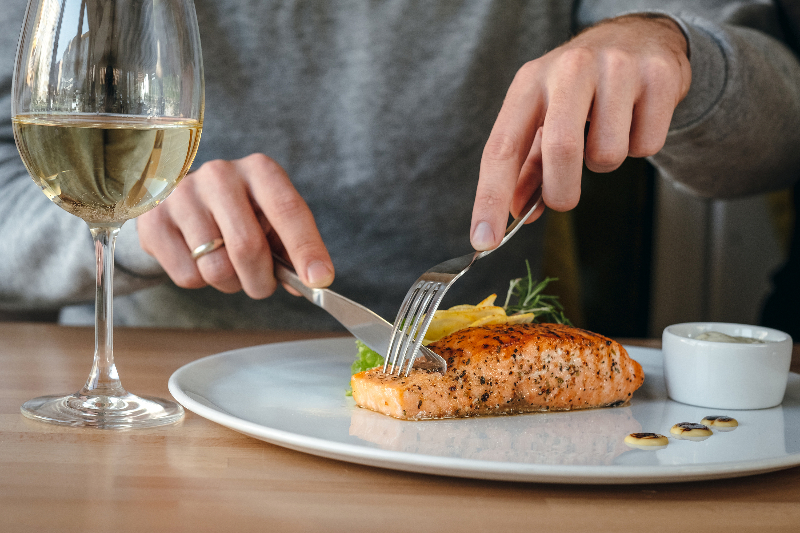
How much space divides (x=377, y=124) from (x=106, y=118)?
1.59 meters

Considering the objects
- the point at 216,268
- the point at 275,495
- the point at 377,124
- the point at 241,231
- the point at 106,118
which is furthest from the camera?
the point at 377,124

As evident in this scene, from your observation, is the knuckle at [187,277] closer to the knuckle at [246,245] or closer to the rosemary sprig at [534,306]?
the knuckle at [246,245]

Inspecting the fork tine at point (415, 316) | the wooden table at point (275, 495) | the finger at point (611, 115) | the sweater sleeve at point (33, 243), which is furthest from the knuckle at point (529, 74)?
the sweater sleeve at point (33, 243)

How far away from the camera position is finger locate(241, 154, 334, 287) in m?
1.29

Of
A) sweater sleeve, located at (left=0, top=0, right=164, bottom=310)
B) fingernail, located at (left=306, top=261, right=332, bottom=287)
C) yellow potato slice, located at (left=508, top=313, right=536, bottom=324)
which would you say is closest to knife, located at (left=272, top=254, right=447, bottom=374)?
fingernail, located at (left=306, top=261, right=332, bottom=287)

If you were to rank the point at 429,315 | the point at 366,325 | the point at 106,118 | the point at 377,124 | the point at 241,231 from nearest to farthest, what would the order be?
1. the point at 106,118
2. the point at 429,315
3. the point at 366,325
4. the point at 241,231
5. the point at 377,124

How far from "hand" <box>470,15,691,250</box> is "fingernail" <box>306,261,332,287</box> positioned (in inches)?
11.2

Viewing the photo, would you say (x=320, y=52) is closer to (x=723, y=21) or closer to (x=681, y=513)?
(x=723, y=21)

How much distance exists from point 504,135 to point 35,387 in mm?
856

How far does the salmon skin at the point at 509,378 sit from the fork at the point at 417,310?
0.09 ft

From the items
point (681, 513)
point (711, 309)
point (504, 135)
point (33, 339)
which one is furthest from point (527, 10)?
point (711, 309)

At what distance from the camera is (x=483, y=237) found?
112 cm

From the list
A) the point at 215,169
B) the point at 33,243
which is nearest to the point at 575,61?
the point at 215,169

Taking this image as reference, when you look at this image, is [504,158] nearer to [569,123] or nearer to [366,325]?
[569,123]
